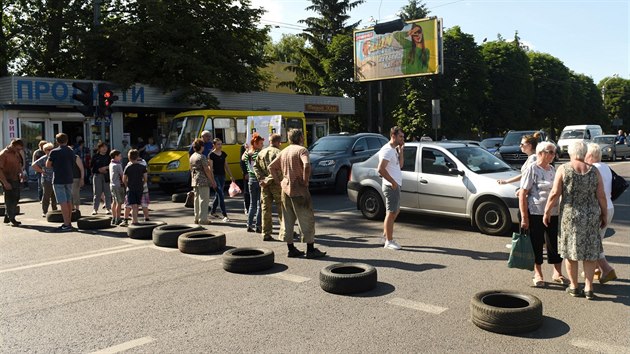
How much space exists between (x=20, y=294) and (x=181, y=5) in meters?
24.6

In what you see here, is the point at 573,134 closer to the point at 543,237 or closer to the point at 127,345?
the point at 543,237

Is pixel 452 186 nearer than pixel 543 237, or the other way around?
pixel 543 237

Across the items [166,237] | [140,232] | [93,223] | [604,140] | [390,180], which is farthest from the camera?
[604,140]

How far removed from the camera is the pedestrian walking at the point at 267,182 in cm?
881

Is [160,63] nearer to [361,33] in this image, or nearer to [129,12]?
[129,12]

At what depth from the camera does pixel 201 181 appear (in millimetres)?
10609

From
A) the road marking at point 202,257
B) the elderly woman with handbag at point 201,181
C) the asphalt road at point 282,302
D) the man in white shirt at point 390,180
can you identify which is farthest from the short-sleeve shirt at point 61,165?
the man in white shirt at point 390,180

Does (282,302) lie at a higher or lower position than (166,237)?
lower

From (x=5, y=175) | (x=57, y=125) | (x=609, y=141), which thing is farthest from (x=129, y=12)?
(x=609, y=141)

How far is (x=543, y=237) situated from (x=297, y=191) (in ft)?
10.5

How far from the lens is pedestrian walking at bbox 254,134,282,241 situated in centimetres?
881

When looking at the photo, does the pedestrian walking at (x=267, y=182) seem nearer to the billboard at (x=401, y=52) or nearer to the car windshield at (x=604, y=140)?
the billboard at (x=401, y=52)

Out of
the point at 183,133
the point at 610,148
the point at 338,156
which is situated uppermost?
the point at 183,133

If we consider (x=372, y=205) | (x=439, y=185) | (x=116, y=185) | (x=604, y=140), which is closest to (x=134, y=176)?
(x=116, y=185)
